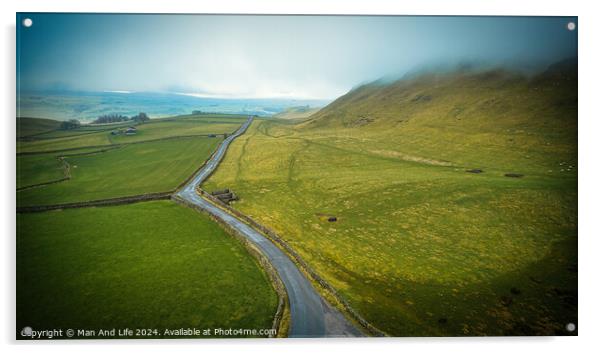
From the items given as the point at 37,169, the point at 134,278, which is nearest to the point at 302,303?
the point at 134,278

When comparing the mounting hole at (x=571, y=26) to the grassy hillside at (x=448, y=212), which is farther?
the mounting hole at (x=571, y=26)

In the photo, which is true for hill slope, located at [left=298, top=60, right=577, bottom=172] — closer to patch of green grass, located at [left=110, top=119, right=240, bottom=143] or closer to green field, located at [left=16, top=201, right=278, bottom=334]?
green field, located at [left=16, top=201, right=278, bottom=334]

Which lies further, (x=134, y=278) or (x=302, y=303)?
(x=134, y=278)

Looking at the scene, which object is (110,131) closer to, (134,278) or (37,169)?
(37,169)

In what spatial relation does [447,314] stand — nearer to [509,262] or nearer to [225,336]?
[509,262]

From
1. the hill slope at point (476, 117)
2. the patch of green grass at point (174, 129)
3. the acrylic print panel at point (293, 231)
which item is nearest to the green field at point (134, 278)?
the acrylic print panel at point (293, 231)

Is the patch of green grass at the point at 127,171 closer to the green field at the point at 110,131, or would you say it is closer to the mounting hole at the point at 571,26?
the green field at the point at 110,131
